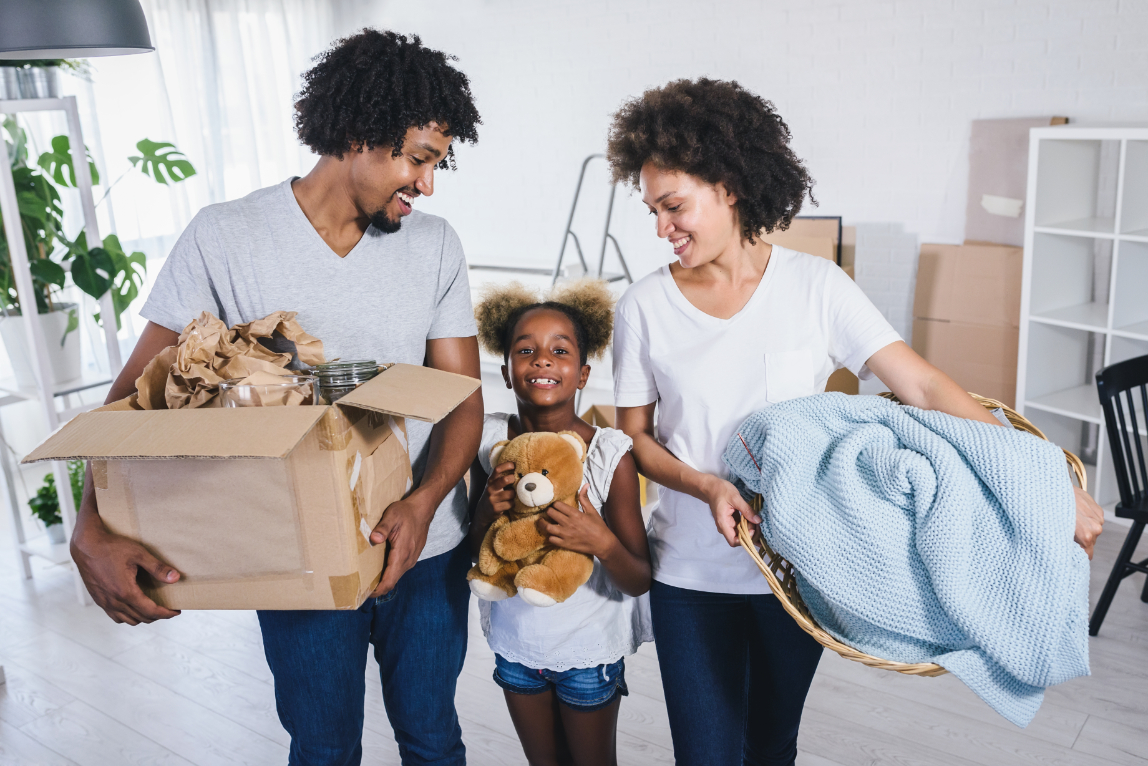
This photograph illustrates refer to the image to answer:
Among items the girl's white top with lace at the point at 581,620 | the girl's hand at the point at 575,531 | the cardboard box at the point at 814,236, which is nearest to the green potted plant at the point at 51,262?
the girl's white top with lace at the point at 581,620

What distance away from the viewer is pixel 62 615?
2939mm

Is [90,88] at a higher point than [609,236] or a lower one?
higher

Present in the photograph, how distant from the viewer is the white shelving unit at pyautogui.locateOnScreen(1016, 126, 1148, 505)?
3.26m

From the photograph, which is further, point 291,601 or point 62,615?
point 62,615

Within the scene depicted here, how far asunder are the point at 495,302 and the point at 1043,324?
269cm

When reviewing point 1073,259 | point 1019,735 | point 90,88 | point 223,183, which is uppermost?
point 90,88

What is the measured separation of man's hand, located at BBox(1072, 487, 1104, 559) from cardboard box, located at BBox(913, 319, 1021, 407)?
9.41ft

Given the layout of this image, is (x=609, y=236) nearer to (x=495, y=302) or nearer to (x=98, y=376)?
(x=98, y=376)

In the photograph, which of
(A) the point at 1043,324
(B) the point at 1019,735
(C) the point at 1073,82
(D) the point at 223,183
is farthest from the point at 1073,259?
(D) the point at 223,183

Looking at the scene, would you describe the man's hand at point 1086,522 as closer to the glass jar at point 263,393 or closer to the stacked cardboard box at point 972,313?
the glass jar at point 263,393

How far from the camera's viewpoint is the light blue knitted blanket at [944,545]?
1079mm

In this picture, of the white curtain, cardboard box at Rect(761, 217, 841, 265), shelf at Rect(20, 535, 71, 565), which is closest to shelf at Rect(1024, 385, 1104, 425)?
cardboard box at Rect(761, 217, 841, 265)

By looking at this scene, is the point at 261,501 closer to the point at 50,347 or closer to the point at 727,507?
the point at 727,507

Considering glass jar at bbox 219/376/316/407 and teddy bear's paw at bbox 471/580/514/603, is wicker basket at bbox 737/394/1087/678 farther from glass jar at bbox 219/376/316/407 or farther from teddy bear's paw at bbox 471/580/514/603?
glass jar at bbox 219/376/316/407
